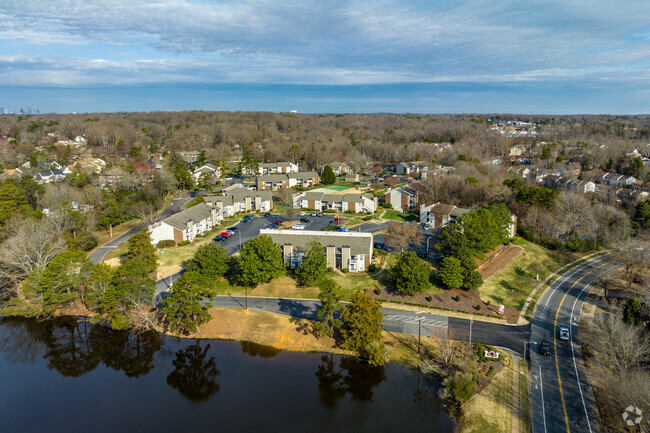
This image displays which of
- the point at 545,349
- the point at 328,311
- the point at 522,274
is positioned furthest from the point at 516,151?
the point at 328,311

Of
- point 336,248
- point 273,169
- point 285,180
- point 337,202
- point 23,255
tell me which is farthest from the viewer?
point 273,169

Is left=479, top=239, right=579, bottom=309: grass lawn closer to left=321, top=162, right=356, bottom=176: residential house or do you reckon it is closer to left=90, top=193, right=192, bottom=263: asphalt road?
left=90, top=193, right=192, bottom=263: asphalt road

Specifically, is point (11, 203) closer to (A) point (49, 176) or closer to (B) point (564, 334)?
(A) point (49, 176)

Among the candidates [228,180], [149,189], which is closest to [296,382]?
[149,189]

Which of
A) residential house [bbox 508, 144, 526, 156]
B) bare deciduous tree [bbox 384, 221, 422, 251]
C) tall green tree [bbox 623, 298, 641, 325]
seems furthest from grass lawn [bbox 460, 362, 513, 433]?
residential house [bbox 508, 144, 526, 156]

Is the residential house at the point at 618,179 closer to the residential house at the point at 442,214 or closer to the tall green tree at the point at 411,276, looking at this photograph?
the residential house at the point at 442,214

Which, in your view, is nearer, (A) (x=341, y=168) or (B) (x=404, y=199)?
(B) (x=404, y=199)

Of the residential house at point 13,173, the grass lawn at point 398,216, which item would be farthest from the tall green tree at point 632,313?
the residential house at point 13,173

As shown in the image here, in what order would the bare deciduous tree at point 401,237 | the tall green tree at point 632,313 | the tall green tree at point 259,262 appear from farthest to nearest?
the bare deciduous tree at point 401,237, the tall green tree at point 259,262, the tall green tree at point 632,313
